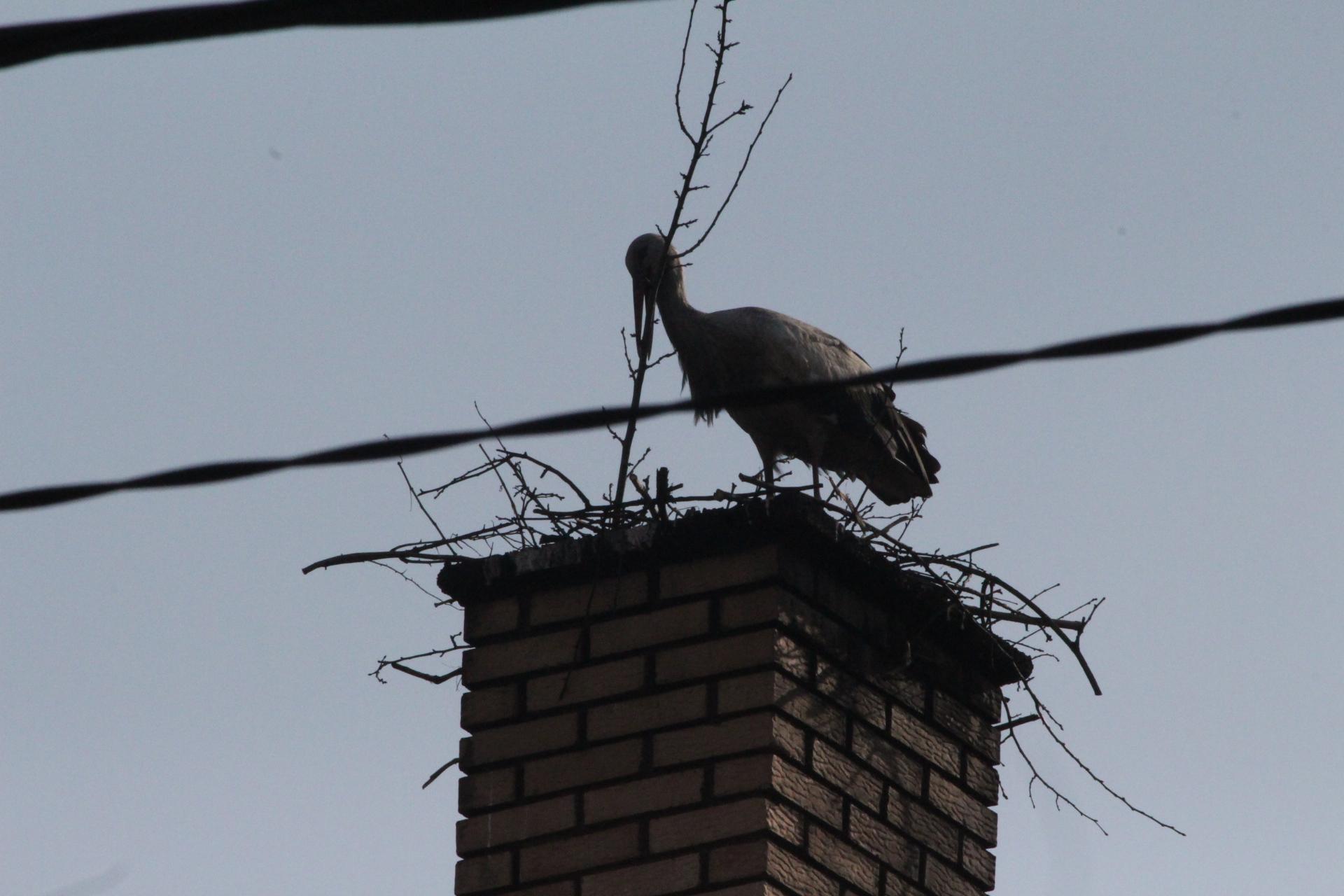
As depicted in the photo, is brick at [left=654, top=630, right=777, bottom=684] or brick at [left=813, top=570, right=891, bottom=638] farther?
brick at [left=813, top=570, right=891, bottom=638]

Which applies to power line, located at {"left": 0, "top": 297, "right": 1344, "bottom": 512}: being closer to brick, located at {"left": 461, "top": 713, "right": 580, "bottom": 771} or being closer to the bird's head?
brick, located at {"left": 461, "top": 713, "right": 580, "bottom": 771}

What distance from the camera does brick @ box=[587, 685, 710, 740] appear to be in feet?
18.3

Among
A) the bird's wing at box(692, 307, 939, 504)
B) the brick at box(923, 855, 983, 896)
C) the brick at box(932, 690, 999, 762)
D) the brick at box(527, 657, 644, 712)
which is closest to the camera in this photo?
the brick at box(527, 657, 644, 712)

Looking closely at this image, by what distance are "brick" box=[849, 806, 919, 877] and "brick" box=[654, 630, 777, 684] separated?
1.23 feet

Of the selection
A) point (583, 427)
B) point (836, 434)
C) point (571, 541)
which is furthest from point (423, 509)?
point (583, 427)

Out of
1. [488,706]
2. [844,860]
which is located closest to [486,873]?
[488,706]

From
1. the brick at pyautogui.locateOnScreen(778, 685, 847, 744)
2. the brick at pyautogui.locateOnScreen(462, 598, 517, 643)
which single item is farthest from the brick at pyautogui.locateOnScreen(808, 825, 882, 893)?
the brick at pyautogui.locateOnScreen(462, 598, 517, 643)

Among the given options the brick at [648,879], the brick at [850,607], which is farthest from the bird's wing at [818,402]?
the brick at [648,879]

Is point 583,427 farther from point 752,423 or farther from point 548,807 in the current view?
point 752,423

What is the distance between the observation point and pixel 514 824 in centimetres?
566

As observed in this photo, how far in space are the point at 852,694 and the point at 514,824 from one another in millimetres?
767

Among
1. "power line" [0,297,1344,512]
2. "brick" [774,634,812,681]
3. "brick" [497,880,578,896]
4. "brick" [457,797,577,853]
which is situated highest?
"brick" [774,634,812,681]

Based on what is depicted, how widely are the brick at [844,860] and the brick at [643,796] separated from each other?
0.25 m

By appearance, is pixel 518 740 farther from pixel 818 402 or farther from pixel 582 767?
pixel 818 402
